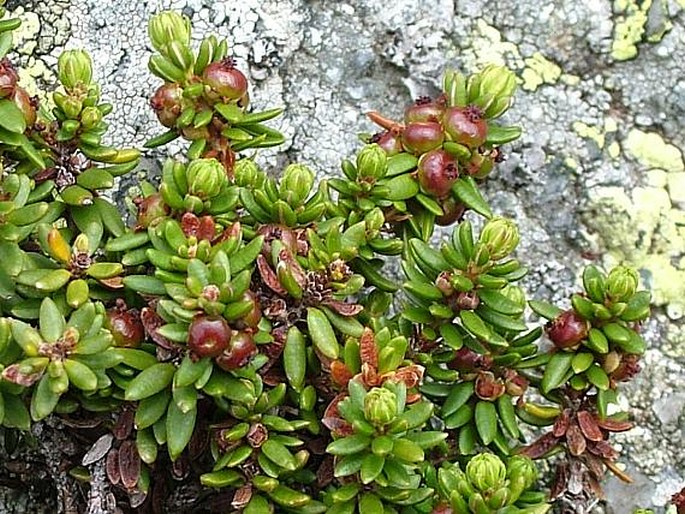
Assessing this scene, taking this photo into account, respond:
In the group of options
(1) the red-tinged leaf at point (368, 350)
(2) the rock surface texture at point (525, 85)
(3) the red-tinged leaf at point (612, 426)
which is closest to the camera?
(1) the red-tinged leaf at point (368, 350)

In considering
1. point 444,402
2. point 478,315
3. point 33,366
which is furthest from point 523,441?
point 33,366

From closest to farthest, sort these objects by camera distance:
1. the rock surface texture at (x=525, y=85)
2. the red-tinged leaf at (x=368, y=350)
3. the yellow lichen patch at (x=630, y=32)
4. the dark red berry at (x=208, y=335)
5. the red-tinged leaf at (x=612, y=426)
Answer: the dark red berry at (x=208, y=335), the red-tinged leaf at (x=368, y=350), the red-tinged leaf at (x=612, y=426), the rock surface texture at (x=525, y=85), the yellow lichen patch at (x=630, y=32)

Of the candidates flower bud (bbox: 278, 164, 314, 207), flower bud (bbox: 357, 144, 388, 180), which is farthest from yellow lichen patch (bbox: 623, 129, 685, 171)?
flower bud (bbox: 278, 164, 314, 207)

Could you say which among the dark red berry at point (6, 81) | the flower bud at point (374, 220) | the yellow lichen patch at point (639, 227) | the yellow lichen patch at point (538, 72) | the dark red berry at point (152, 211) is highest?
the dark red berry at point (6, 81)

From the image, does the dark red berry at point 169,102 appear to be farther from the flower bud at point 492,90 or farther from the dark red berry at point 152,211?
the flower bud at point 492,90

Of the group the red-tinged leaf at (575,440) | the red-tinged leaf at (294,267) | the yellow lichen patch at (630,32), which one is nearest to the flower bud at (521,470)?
the red-tinged leaf at (575,440)
